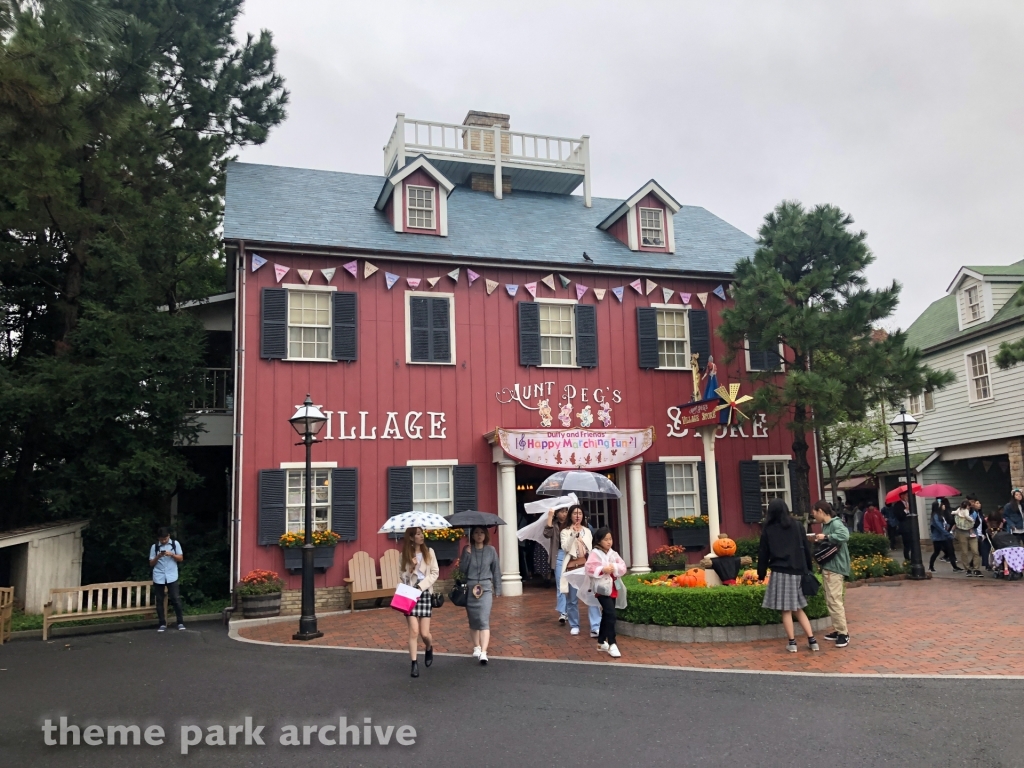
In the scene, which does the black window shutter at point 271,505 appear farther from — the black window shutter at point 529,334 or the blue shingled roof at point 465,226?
the black window shutter at point 529,334

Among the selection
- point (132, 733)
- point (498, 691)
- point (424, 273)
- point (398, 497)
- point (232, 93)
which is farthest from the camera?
point (232, 93)

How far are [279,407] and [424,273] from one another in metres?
4.00

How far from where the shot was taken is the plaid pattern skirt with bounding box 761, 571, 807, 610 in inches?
350

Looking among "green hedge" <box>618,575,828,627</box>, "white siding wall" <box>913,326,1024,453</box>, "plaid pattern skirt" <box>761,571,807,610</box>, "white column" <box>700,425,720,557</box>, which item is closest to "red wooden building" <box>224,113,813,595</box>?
"white column" <box>700,425,720,557</box>

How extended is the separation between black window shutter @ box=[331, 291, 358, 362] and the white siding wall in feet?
51.5

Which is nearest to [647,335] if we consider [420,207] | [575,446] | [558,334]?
[558,334]

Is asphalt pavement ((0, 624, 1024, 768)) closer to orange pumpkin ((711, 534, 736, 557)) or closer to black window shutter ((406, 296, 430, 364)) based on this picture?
orange pumpkin ((711, 534, 736, 557))

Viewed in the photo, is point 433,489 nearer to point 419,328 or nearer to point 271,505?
point 271,505

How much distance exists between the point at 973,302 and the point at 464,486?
58.2ft

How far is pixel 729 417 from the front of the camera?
1445cm

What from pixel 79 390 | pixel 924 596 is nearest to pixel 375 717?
pixel 924 596

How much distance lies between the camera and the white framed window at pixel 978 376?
2366 cm

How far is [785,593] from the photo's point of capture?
8.91 m

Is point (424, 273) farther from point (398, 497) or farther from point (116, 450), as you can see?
point (116, 450)
